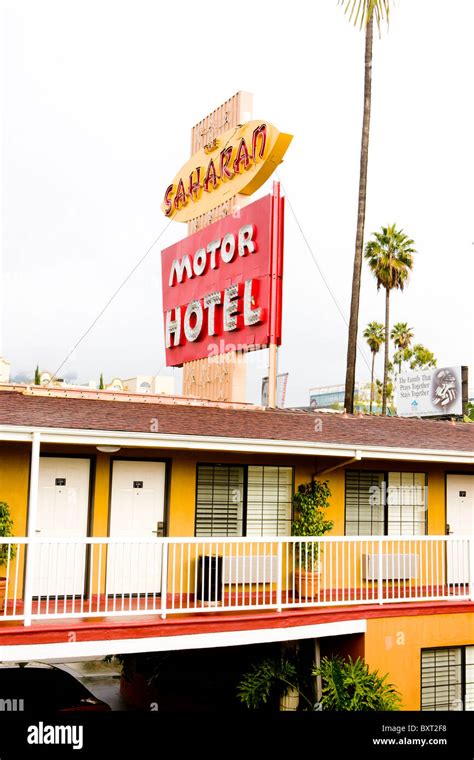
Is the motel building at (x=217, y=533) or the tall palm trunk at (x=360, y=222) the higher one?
the tall palm trunk at (x=360, y=222)

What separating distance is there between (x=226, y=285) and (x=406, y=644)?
887 centimetres

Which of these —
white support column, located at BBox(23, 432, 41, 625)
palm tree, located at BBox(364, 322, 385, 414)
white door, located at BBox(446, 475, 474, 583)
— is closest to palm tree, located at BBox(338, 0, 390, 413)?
white door, located at BBox(446, 475, 474, 583)

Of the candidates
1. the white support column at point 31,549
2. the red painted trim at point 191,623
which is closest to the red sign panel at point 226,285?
the red painted trim at point 191,623

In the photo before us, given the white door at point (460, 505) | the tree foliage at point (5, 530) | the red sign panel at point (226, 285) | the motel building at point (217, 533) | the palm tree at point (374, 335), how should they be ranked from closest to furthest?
the motel building at point (217, 533) → the tree foliage at point (5, 530) → the white door at point (460, 505) → the red sign panel at point (226, 285) → the palm tree at point (374, 335)

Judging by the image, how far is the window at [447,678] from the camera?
45.8 ft

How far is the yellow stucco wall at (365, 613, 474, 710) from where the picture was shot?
43.3 feet

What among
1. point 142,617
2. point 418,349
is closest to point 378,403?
point 418,349

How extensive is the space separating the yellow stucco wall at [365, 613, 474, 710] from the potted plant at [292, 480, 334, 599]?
1249 millimetres

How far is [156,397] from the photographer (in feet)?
51.8

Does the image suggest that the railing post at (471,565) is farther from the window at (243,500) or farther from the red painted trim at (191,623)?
the window at (243,500)

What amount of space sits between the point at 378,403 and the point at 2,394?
7162 centimetres

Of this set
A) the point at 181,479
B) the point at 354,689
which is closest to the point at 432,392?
the point at 181,479

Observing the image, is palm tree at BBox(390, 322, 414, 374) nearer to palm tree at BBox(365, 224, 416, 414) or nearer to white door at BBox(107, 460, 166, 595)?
palm tree at BBox(365, 224, 416, 414)

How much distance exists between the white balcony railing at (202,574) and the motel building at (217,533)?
37mm
